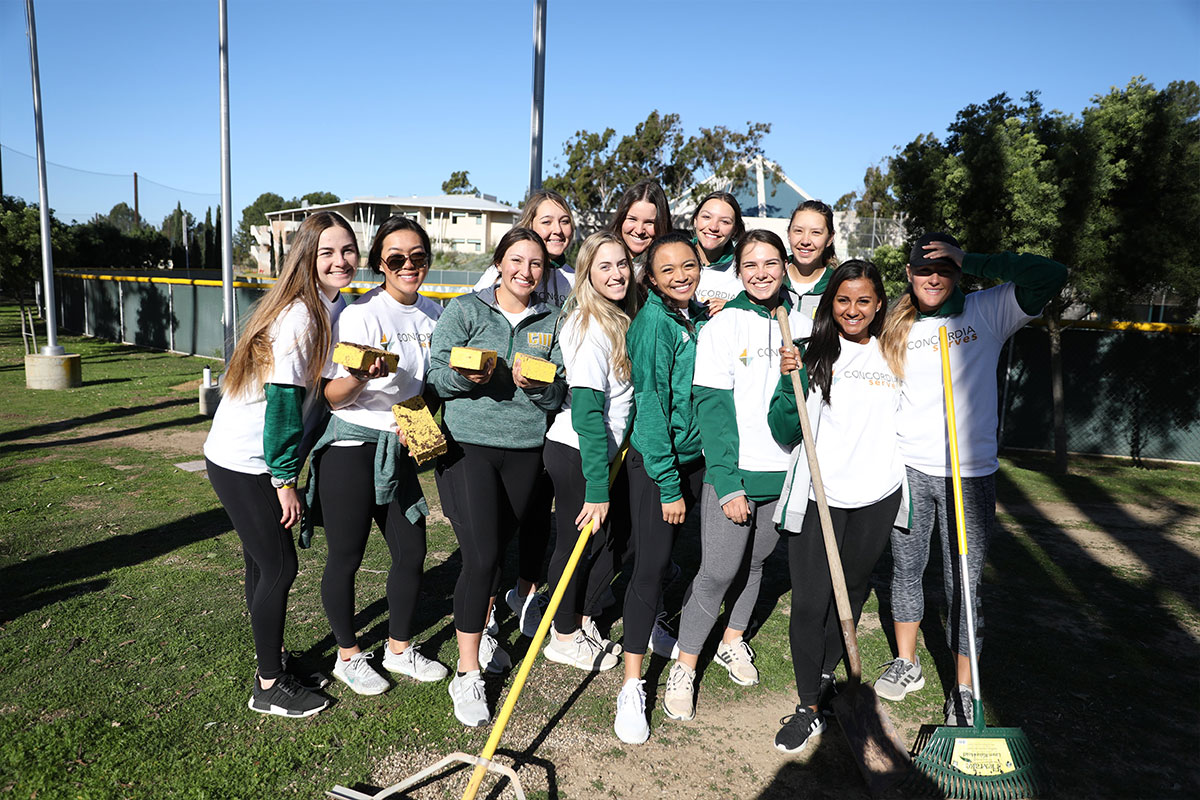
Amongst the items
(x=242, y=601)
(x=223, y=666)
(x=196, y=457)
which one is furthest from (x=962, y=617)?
(x=196, y=457)

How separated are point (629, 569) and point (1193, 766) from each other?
3.21m

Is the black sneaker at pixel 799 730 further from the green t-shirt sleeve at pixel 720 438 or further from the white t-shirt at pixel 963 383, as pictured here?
the white t-shirt at pixel 963 383

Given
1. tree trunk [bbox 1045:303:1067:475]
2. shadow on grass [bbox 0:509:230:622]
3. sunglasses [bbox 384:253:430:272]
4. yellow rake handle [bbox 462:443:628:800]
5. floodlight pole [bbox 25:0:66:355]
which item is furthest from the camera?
floodlight pole [bbox 25:0:66:355]

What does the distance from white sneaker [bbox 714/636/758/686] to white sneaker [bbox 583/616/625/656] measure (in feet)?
1.70

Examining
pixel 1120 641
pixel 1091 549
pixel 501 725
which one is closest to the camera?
pixel 501 725

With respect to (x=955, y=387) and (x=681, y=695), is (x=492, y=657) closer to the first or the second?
(x=681, y=695)

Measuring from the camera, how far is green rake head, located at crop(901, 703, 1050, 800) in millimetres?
2668

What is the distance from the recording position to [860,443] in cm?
305

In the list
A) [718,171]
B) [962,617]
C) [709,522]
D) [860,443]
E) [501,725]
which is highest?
[718,171]

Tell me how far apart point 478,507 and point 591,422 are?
2.03 ft

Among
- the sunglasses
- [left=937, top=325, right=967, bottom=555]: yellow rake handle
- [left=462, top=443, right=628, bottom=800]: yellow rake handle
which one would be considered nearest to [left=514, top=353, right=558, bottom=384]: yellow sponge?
[left=462, top=443, right=628, bottom=800]: yellow rake handle

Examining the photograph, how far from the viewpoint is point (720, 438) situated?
3.16 meters

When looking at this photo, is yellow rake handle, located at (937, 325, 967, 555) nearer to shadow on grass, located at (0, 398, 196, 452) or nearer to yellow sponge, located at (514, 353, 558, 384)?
yellow sponge, located at (514, 353, 558, 384)

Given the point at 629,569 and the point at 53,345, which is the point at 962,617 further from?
the point at 53,345
